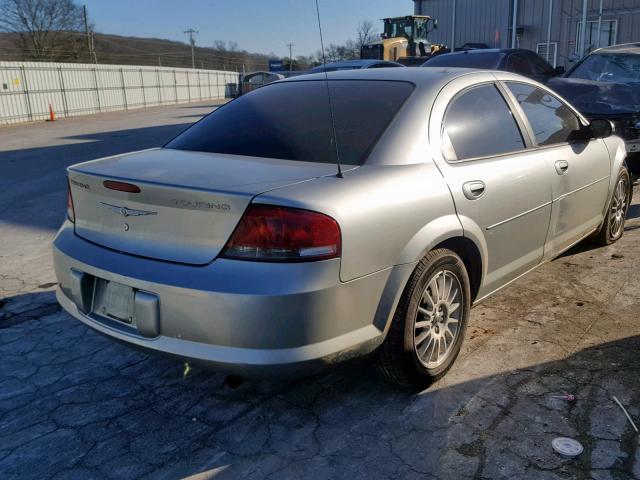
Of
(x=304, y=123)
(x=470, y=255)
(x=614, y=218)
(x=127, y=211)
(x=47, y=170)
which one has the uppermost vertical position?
(x=304, y=123)

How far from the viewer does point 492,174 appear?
3.32m

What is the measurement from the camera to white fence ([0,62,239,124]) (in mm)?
25969

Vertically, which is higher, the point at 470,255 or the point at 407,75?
the point at 407,75

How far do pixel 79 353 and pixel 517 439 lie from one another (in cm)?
249

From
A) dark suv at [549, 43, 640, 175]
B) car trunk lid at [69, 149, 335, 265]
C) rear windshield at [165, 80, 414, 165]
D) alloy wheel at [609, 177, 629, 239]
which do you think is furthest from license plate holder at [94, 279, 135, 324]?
dark suv at [549, 43, 640, 175]

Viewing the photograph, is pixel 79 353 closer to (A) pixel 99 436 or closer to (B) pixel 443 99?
(A) pixel 99 436

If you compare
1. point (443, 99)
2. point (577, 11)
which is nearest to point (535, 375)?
point (443, 99)

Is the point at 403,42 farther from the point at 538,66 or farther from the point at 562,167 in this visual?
the point at 562,167

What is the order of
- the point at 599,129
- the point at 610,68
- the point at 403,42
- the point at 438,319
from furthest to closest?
the point at 403,42
the point at 610,68
the point at 599,129
the point at 438,319

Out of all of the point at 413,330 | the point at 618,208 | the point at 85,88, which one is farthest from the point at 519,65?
the point at 85,88

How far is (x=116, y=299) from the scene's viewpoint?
8.73ft

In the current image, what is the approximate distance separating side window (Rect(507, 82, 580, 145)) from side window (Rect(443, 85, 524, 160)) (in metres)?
0.25

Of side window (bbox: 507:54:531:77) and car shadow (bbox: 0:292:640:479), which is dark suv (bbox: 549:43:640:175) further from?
car shadow (bbox: 0:292:640:479)

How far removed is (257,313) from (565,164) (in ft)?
8.77
